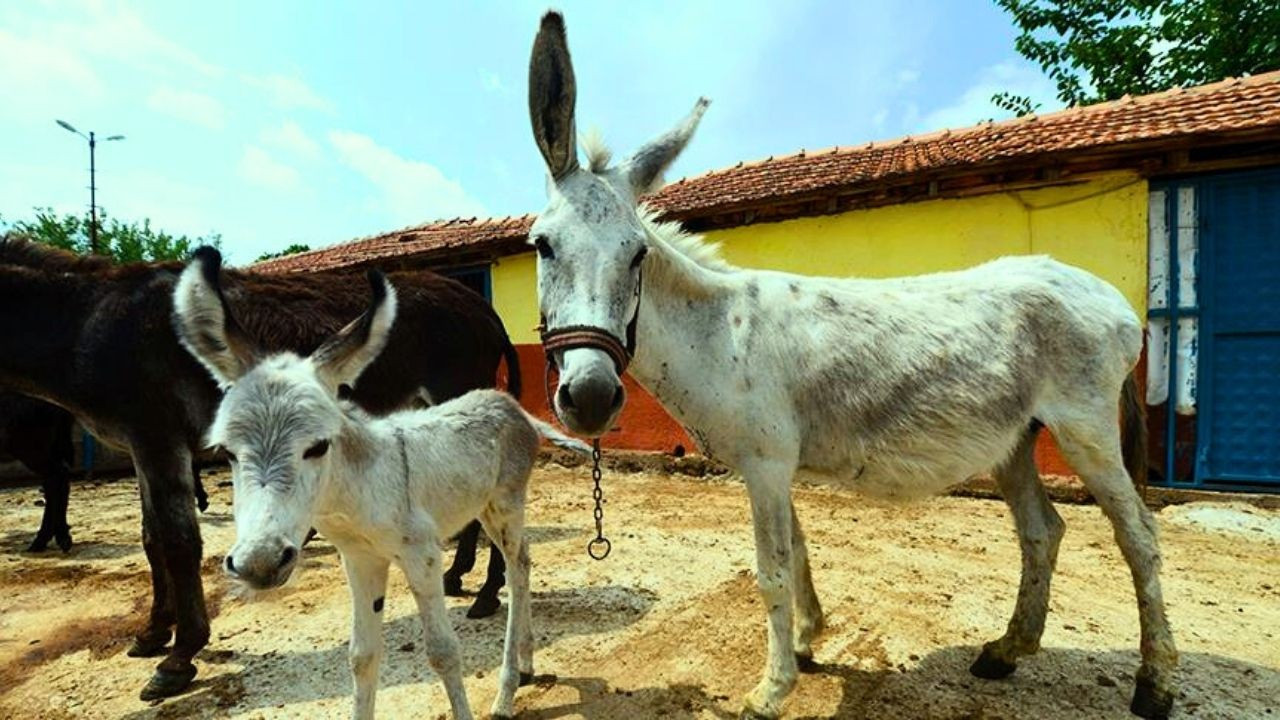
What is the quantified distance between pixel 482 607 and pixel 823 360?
2.90 m

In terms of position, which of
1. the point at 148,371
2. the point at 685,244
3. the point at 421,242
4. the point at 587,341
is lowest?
the point at 148,371

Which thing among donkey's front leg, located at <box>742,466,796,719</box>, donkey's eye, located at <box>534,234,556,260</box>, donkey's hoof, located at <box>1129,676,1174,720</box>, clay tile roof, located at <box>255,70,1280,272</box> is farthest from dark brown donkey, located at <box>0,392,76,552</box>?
donkey's hoof, located at <box>1129,676,1174,720</box>

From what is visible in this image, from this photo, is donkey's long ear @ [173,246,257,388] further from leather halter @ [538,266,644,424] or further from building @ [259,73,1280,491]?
building @ [259,73,1280,491]

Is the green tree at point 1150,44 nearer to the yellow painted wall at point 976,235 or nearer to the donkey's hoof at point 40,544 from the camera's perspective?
the yellow painted wall at point 976,235

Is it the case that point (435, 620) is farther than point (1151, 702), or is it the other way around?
point (1151, 702)

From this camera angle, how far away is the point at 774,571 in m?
2.65

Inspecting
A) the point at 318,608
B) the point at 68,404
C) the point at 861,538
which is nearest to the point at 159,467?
the point at 68,404

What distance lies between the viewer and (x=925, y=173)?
7.67 meters

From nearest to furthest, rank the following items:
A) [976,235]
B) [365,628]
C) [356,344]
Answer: [356,344] < [365,628] < [976,235]

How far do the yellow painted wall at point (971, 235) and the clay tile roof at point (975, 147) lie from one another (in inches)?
19.8

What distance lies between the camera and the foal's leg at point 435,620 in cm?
264

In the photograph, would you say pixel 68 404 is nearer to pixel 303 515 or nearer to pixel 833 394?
pixel 303 515

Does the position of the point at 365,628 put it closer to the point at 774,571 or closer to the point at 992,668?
the point at 774,571

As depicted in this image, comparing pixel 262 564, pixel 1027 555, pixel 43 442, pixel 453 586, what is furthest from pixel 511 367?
pixel 43 442
